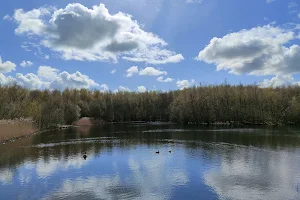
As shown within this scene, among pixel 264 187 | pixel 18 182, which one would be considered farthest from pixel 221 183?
pixel 18 182

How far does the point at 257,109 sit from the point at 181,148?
216ft

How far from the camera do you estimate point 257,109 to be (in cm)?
10094

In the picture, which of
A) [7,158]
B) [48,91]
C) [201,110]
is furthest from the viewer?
[48,91]

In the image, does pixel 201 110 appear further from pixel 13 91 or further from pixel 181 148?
pixel 181 148

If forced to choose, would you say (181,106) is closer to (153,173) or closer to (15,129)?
(15,129)

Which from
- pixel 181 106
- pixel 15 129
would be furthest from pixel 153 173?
pixel 181 106

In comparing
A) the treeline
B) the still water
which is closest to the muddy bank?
the treeline

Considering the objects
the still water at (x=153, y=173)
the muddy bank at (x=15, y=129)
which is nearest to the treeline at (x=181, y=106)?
the muddy bank at (x=15, y=129)

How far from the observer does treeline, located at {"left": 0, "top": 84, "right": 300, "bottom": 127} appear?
86000 mm

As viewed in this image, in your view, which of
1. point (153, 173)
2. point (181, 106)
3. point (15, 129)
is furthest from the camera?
point (181, 106)

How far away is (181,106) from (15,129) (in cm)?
6676

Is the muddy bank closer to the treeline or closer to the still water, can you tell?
the treeline

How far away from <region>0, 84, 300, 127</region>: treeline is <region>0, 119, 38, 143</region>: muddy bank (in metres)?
3.71

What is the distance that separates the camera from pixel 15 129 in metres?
56.2
